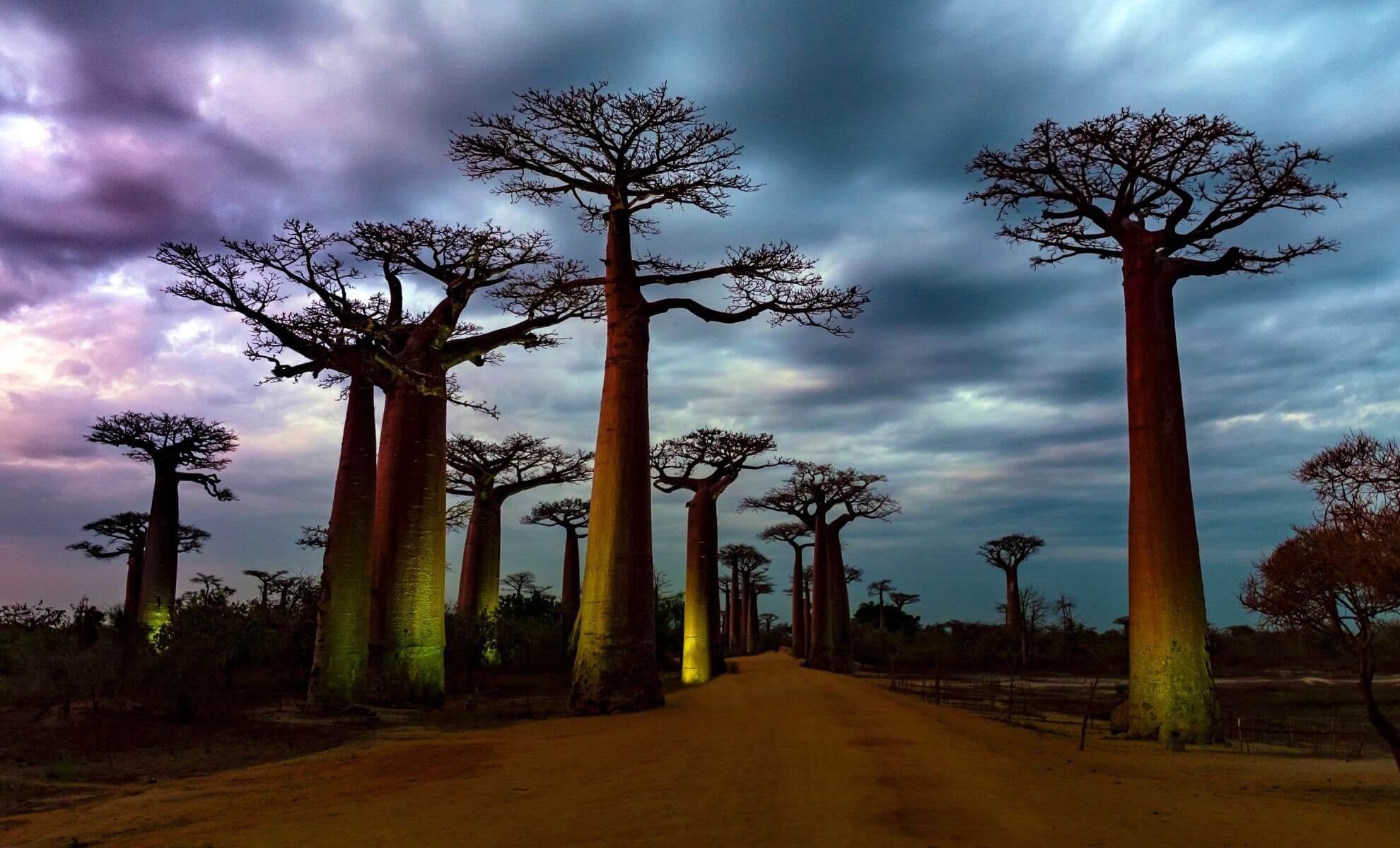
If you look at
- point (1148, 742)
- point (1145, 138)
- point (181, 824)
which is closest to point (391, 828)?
point (181, 824)

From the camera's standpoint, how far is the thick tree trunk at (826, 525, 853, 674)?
1081 inches

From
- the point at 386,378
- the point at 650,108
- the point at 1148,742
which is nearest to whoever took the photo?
the point at 1148,742

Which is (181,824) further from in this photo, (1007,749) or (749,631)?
(749,631)

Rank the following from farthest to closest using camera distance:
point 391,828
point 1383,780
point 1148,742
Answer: point 1148,742 → point 1383,780 → point 391,828

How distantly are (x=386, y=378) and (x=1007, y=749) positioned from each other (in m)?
10.1

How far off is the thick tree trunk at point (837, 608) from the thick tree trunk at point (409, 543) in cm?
1692

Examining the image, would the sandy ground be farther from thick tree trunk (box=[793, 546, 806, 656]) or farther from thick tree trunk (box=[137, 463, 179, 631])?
thick tree trunk (box=[793, 546, 806, 656])

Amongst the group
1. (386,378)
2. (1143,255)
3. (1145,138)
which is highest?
(1145,138)

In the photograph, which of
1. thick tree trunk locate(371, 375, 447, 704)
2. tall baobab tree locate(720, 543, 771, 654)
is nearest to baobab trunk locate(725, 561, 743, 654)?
tall baobab tree locate(720, 543, 771, 654)

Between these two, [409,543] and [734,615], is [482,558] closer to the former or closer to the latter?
[409,543]

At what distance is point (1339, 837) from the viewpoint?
4910 mm

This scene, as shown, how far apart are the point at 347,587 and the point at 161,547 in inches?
543

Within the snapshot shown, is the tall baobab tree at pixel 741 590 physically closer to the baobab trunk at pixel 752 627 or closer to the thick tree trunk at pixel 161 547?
the baobab trunk at pixel 752 627

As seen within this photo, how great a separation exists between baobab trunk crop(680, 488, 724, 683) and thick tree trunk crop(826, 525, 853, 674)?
755 centimetres
